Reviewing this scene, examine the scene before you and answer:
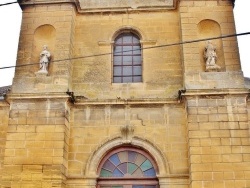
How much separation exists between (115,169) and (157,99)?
2409 mm

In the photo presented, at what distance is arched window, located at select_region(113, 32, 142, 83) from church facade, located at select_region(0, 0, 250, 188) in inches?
1.3

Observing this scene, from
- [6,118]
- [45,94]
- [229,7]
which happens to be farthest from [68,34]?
[229,7]

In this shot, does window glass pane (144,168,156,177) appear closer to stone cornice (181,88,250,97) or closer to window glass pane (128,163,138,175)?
window glass pane (128,163,138,175)

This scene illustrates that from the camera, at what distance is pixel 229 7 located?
42.7 ft

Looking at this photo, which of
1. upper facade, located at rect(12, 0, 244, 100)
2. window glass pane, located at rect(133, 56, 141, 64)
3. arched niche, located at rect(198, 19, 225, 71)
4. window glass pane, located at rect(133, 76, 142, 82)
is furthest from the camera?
window glass pane, located at rect(133, 56, 141, 64)

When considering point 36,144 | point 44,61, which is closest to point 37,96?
point 44,61

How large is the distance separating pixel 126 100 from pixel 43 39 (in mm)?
3530

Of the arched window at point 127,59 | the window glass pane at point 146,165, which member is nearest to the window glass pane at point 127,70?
the arched window at point 127,59

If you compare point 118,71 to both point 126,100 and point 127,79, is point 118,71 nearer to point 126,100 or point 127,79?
point 127,79

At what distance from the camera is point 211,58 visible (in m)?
12.1

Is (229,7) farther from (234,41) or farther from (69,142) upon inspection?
(69,142)

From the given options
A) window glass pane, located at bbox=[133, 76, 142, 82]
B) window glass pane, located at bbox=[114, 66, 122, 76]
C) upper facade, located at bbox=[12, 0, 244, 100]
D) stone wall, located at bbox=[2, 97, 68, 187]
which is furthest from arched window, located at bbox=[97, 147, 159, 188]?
window glass pane, located at bbox=[114, 66, 122, 76]

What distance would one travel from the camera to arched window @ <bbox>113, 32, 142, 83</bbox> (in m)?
13.0

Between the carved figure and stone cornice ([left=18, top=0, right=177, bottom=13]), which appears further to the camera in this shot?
stone cornice ([left=18, top=0, right=177, bottom=13])
